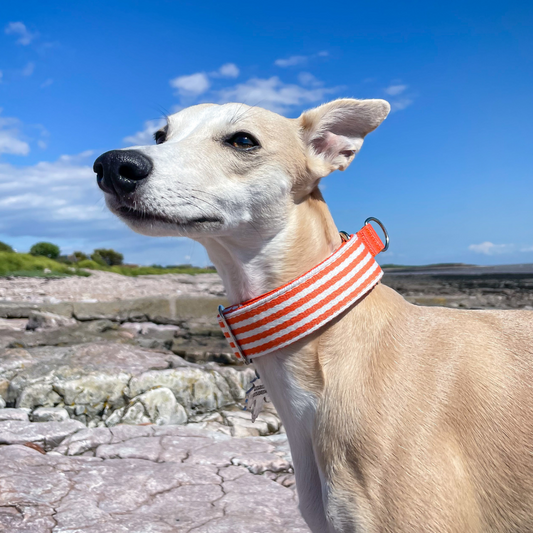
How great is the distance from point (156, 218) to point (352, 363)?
908 millimetres

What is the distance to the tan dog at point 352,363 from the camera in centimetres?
155

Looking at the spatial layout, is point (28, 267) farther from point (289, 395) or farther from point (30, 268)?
point (289, 395)

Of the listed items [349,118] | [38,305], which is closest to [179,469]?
[349,118]

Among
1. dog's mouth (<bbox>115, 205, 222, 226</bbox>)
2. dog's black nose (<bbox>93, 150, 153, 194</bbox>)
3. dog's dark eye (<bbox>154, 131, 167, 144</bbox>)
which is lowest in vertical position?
dog's mouth (<bbox>115, 205, 222, 226</bbox>)

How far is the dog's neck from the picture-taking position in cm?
182

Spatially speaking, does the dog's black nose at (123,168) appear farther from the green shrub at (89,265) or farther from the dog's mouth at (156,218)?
the green shrub at (89,265)

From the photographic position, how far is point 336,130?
217cm

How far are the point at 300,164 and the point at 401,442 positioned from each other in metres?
1.14

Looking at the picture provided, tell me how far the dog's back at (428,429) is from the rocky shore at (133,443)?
107 centimetres

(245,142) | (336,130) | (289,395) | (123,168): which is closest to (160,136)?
(245,142)

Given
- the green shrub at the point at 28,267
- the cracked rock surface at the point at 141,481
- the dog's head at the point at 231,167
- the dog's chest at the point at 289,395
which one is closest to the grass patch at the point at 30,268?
the green shrub at the point at 28,267

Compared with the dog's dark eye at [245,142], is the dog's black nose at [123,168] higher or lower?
lower

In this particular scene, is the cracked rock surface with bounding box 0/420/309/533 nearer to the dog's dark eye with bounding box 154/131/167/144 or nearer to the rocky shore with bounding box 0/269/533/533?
the rocky shore with bounding box 0/269/533/533

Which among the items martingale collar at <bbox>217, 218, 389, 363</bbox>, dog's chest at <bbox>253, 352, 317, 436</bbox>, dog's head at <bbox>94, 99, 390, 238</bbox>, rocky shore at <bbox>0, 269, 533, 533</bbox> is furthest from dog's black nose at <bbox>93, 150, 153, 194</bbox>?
rocky shore at <bbox>0, 269, 533, 533</bbox>
